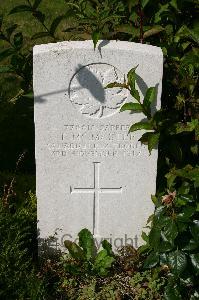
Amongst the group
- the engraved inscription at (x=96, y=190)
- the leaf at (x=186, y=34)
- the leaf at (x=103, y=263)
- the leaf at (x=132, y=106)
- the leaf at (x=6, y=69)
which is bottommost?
the leaf at (x=103, y=263)

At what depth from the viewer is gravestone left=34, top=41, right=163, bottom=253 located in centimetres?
328

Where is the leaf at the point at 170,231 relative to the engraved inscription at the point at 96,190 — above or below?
below

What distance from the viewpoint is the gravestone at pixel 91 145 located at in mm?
3279

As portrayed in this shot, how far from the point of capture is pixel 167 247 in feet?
10.9

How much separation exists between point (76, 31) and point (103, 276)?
69.1 inches

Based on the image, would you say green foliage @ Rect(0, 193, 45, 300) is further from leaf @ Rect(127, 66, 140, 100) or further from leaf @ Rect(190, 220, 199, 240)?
leaf @ Rect(127, 66, 140, 100)

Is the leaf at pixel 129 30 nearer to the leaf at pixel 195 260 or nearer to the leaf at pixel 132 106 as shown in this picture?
the leaf at pixel 132 106

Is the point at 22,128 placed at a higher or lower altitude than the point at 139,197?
higher

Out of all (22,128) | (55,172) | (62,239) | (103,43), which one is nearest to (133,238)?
(62,239)

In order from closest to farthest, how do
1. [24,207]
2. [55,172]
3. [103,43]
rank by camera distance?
[103,43]
[55,172]
[24,207]

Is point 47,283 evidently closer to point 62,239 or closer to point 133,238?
point 62,239

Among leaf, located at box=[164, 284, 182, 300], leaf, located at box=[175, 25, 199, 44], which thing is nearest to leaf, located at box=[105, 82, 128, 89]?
leaf, located at box=[175, 25, 199, 44]

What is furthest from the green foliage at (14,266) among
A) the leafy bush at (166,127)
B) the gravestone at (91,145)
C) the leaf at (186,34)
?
the leaf at (186,34)

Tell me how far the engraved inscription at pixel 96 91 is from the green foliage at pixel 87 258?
928 millimetres
